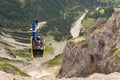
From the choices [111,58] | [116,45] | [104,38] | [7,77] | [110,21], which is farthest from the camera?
[110,21]

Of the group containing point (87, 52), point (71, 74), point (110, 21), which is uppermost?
point (110, 21)

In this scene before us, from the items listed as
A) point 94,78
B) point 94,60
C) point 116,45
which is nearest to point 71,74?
point 94,60

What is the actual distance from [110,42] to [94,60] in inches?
462

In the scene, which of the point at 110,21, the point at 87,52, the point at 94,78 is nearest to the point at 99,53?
the point at 87,52

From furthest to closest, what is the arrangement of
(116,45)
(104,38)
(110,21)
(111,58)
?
(110,21)
(104,38)
(116,45)
(111,58)

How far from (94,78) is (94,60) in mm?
73299

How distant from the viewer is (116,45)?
147m

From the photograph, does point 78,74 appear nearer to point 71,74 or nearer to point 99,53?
point 71,74

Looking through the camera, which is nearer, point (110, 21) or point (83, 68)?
point (83, 68)

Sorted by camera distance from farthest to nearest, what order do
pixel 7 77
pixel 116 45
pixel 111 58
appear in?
pixel 116 45, pixel 111 58, pixel 7 77

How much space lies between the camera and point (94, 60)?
156375 mm

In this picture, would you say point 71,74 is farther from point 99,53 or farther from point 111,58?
point 111,58

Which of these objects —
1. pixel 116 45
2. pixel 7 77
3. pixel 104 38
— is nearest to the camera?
pixel 7 77

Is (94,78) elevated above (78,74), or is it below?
above
